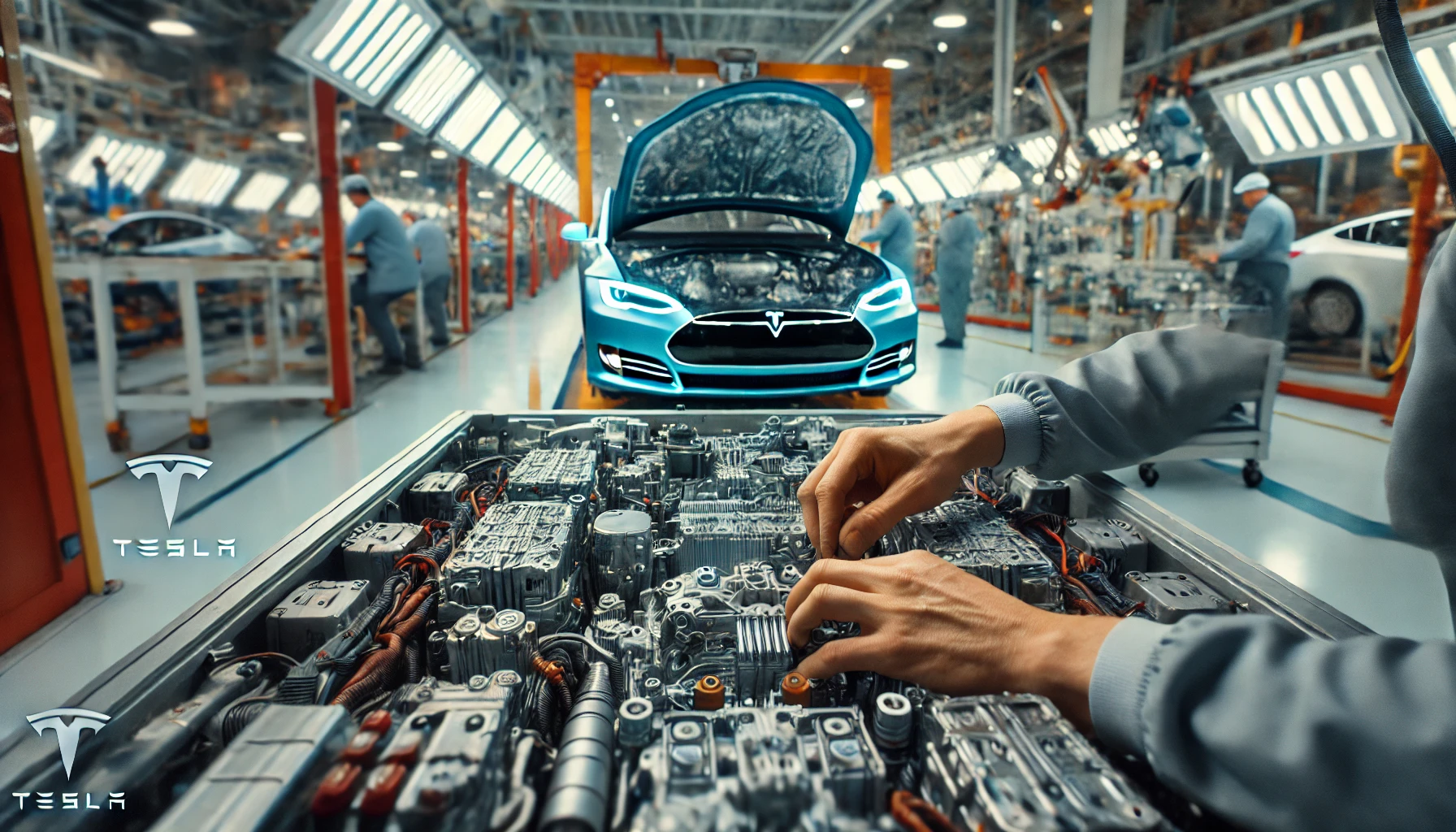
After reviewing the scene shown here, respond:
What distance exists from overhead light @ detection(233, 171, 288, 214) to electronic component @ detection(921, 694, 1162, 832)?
7045 millimetres

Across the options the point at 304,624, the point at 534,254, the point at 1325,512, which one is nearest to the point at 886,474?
the point at 304,624

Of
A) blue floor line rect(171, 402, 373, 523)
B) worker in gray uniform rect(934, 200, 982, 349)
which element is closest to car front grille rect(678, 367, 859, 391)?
blue floor line rect(171, 402, 373, 523)

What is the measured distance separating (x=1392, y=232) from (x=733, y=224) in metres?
5.85

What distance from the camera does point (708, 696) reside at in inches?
36.3

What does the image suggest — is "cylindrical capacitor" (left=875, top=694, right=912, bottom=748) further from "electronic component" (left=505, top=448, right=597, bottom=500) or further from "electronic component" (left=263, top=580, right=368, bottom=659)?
"electronic component" (left=505, top=448, right=597, bottom=500)

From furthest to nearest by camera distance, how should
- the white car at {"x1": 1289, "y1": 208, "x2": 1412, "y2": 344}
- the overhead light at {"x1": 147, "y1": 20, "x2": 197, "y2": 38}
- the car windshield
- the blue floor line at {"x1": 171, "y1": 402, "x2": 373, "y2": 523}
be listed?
the white car at {"x1": 1289, "y1": 208, "x2": 1412, "y2": 344}, the overhead light at {"x1": 147, "y1": 20, "x2": 197, "y2": 38}, the car windshield, the blue floor line at {"x1": 171, "y1": 402, "x2": 373, "y2": 523}

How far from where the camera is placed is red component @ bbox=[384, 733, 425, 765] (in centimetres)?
72

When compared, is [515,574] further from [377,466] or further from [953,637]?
[377,466]

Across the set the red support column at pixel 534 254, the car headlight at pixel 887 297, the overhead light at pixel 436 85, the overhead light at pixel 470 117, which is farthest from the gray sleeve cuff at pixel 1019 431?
the red support column at pixel 534 254

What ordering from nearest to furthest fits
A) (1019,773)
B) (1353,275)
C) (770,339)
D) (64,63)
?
(1019,773) → (770,339) → (64,63) → (1353,275)

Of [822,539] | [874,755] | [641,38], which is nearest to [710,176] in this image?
A: [822,539]

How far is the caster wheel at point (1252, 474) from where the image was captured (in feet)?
13.0

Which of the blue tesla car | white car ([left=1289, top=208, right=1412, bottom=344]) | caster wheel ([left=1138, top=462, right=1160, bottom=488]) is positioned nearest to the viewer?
the blue tesla car

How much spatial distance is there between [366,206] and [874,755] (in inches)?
285
